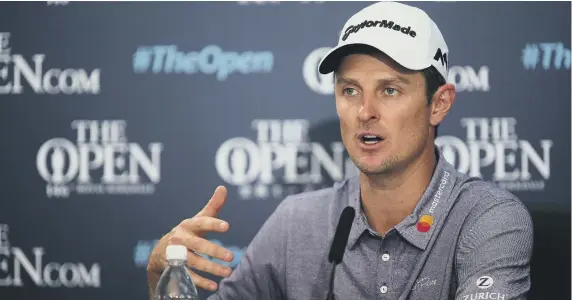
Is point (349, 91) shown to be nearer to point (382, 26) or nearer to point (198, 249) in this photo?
point (382, 26)

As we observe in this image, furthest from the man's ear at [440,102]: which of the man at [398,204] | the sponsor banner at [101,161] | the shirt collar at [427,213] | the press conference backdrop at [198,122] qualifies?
the sponsor banner at [101,161]

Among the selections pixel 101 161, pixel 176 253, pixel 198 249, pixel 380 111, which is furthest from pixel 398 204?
pixel 101 161

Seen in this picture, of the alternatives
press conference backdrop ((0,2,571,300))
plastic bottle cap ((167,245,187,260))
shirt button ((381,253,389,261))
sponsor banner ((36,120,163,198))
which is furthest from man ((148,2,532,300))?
sponsor banner ((36,120,163,198))

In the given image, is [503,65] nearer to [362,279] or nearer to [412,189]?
[412,189]

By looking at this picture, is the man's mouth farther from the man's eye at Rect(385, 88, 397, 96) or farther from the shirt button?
the shirt button

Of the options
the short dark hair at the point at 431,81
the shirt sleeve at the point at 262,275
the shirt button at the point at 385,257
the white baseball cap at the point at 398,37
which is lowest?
the shirt sleeve at the point at 262,275

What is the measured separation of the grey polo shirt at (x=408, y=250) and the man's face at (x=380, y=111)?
163 millimetres

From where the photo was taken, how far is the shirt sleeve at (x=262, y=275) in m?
2.58

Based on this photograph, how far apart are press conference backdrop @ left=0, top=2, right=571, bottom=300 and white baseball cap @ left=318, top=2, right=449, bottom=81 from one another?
620mm

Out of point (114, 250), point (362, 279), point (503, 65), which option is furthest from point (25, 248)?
point (503, 65)

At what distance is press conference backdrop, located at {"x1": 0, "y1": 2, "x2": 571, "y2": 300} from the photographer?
117 inches

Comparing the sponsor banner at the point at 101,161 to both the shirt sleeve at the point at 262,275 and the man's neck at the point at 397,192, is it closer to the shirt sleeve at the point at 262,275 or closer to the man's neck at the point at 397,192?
the shirt sleeve at the point at 262,275

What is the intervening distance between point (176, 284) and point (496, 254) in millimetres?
821

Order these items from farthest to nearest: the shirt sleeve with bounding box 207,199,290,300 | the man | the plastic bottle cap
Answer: the shirt sleeve with bounding box 207,199,290,300, the man, the plastic bottle cap
